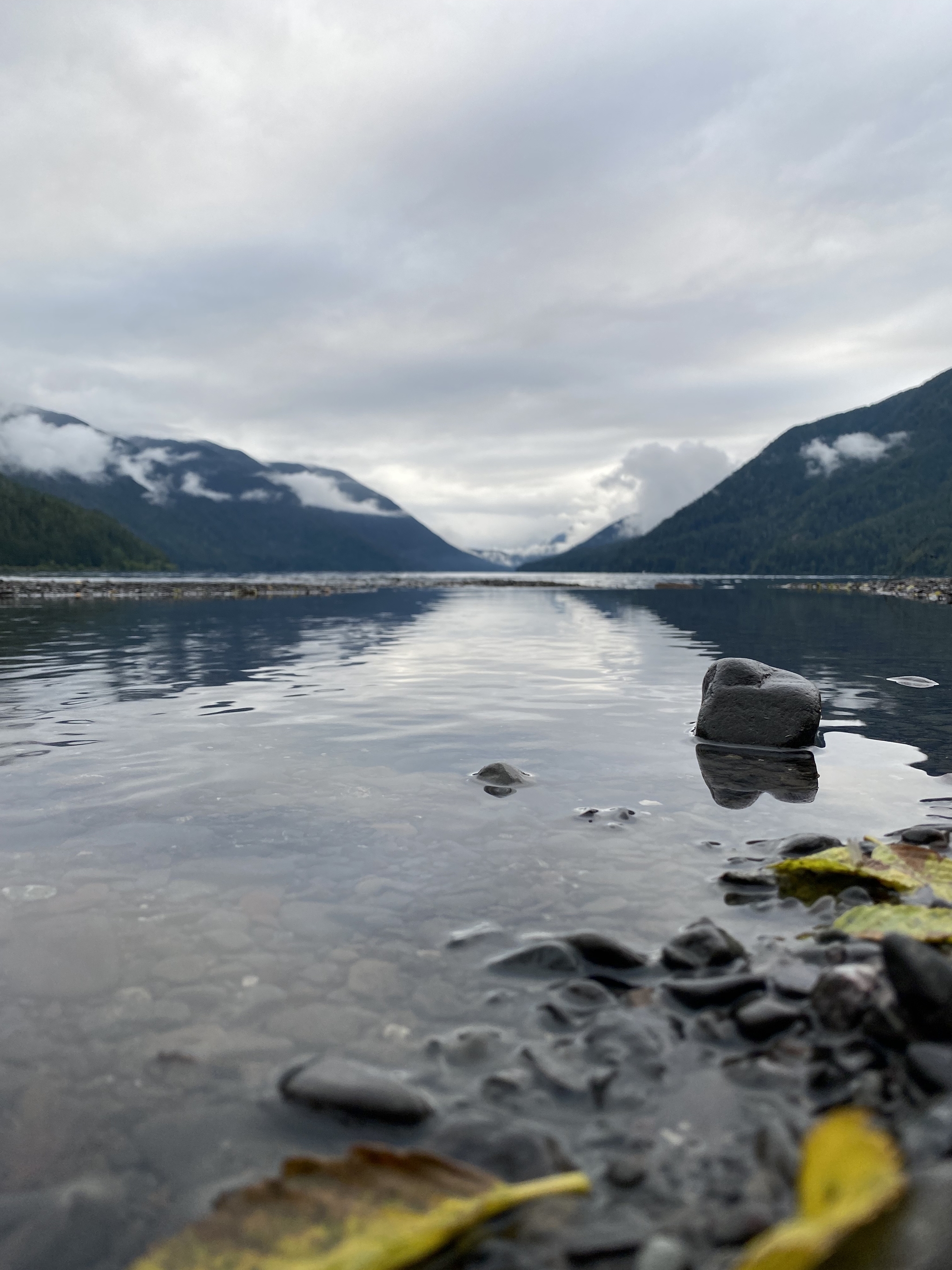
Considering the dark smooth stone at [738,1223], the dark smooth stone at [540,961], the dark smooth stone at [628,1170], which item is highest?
the dark smooth stone at [738,1223]

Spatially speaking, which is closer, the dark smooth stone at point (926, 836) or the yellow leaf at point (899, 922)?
the yellow leaf at point (899, 922)

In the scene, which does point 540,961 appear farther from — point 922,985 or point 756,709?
point 756,709

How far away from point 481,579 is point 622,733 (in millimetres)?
163484

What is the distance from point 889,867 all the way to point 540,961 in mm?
3708

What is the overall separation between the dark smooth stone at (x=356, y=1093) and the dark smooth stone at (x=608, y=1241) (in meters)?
1.10

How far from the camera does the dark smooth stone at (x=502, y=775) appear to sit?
36.3 feet

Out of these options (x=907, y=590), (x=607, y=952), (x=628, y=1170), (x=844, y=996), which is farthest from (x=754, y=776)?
(x=907, y=590)

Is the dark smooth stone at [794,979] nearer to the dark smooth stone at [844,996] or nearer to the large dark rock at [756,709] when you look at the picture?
the dark smooth stone at [844,996]

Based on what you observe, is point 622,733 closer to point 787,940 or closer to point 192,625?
point 787,940

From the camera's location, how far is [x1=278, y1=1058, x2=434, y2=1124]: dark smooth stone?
408 cm

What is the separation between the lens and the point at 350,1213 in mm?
3387

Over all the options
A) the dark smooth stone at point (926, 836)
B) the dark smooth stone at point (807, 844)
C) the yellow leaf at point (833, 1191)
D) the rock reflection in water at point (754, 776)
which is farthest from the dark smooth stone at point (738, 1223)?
the rock reflection in water at point (754, 776)

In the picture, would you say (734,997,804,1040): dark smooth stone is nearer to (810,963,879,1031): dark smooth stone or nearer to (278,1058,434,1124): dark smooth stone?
(810,963,879,1031): dark smooth stone

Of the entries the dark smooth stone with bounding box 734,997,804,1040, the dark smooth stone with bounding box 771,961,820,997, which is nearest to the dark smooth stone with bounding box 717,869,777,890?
the dark smooth stone with bounding box 771,961,820,997
